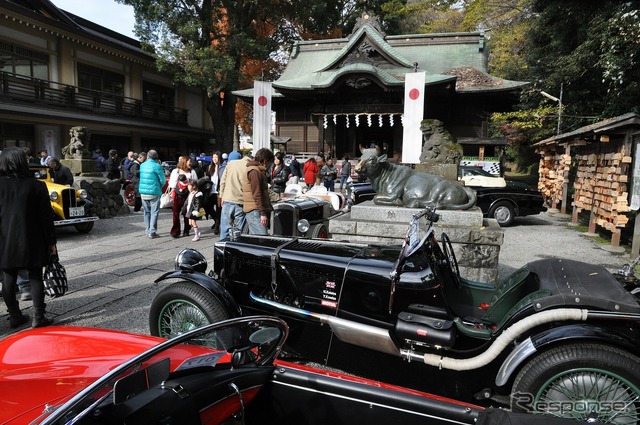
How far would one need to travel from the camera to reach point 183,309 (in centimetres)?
336

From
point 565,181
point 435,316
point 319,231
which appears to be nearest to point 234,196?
point 319,231

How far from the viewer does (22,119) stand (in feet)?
62.0

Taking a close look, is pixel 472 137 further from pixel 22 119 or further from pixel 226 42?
pixel 22 119

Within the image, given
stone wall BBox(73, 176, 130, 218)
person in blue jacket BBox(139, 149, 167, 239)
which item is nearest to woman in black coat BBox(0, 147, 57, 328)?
person in blue jacket BBox(139, 149, 167, 239)

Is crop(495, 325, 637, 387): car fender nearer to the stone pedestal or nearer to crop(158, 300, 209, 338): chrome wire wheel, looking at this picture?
crop(158, 300, 209, 338): chrome wire wheel

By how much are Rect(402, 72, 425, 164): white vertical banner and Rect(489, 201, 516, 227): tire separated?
3005 millimetres

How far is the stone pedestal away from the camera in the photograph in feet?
16.4

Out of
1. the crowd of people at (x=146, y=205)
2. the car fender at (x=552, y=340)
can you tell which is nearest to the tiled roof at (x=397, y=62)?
the crowd of people at (x=146, y=205)

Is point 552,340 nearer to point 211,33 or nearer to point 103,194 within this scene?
point 103,194

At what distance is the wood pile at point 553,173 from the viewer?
13.5 m

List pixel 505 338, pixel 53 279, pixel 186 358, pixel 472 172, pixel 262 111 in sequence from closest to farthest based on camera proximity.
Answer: pixel 186 358 → pixel 505 338 → pixel 53 279 → pixel 472 172 → pixel 262 111

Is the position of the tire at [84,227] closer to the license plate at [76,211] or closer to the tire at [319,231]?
the license plate at [76,211]

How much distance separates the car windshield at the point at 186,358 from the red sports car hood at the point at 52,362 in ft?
0.57

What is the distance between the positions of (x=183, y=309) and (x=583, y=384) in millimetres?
2818
